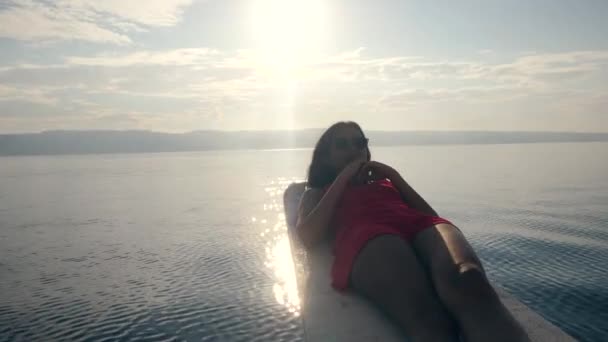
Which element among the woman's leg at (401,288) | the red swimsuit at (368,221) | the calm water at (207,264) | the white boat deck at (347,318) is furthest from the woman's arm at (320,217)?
the calm water at (207,264)

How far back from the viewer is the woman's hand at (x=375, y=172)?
4520mm

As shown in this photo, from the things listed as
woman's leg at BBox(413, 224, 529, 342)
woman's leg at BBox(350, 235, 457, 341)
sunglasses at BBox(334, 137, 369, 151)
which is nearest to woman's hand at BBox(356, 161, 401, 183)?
sunglasses at BBox(334, 137, 369, 151)

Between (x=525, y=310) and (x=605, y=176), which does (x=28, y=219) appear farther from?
(x=605, y=176)

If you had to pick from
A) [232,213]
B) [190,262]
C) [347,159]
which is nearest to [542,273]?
[347,159]

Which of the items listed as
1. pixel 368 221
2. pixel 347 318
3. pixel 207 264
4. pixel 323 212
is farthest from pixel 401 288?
pixel 207 264

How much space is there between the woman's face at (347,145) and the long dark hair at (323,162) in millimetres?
46

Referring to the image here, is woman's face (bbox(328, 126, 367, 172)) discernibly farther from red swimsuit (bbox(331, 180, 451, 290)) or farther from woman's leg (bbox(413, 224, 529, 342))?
woman's leg (bbox(413, 224, 529, 342))

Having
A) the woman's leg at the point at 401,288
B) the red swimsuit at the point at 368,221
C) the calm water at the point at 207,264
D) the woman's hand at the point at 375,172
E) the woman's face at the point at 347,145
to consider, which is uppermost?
the woman's face at the point at 347,145

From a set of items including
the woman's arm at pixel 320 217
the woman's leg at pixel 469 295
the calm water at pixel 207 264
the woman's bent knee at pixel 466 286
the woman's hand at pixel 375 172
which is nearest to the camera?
the woman's leg at pixel 469 295

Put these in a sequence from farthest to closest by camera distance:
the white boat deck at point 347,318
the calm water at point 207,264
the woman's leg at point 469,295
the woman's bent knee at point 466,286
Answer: the calm water at point 207,264 < the white boat deck at point 347,318 < the woman's bent knee at point 466,286 < the woman's leg at point 469,295

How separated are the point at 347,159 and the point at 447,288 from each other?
2511 mm

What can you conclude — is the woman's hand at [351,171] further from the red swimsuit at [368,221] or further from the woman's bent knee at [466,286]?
the woman's bent knee at [466,286]

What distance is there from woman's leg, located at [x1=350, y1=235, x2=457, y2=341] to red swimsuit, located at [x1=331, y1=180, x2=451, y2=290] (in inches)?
3.6

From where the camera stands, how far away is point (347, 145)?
16.3 ft
